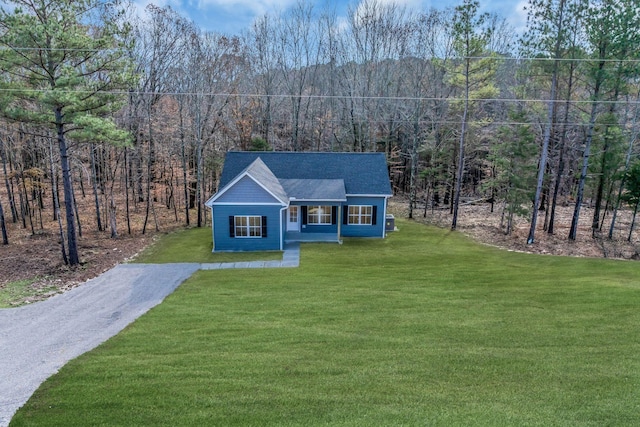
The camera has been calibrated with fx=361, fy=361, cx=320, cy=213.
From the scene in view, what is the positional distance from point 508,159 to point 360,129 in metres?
11.9

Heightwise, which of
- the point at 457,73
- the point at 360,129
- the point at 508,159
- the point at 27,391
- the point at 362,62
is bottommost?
the point at 27,391

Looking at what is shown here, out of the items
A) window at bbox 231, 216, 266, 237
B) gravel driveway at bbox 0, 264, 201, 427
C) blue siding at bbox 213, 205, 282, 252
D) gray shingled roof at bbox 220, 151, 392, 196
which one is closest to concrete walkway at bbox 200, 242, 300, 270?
gravel driveway at bbox 0, 264, 201, 427

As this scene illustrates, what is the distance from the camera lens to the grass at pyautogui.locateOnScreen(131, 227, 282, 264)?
15219mm

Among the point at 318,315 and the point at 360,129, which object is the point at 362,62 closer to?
the point at 360,129

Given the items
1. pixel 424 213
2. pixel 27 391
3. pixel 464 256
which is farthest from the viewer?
pixel 424 213

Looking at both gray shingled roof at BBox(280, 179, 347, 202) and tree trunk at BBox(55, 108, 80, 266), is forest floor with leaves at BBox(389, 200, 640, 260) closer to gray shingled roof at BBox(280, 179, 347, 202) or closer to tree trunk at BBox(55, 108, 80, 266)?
gray shingled roof at BBox(280, 179, 347, 202)

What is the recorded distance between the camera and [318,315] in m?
8.91

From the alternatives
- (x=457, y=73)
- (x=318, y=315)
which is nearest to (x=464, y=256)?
(x=318, y=315)

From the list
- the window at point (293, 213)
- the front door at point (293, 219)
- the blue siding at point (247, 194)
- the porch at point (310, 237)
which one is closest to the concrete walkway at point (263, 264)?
the porch at point (310, 237)

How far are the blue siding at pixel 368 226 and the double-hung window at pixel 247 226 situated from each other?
4.78 meters

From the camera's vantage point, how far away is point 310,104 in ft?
104

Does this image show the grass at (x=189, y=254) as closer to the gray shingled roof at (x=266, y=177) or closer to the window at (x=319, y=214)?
the gray shingled roof at (x=266, y=177)

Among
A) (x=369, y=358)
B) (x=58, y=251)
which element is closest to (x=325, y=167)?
(x=58, y=251)

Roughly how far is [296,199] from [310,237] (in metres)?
2.06
